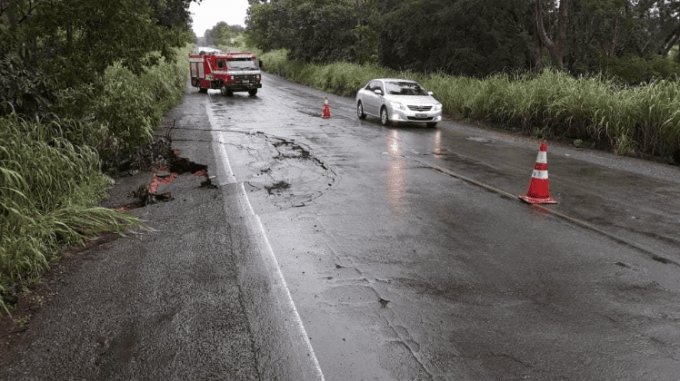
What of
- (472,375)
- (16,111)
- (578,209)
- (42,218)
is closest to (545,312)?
(472,375)

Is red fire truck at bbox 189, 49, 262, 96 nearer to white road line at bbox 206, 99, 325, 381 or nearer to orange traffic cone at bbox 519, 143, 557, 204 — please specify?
white road line at bbox 206, 99, 325, 381

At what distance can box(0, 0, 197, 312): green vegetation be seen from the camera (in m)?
5.96

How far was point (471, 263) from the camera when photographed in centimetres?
570

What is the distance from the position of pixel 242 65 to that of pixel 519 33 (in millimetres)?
14487

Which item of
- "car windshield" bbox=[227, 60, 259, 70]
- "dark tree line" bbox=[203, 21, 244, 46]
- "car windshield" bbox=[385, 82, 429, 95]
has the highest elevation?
"dark tree line" bbox=[203, 21, 244, 46]

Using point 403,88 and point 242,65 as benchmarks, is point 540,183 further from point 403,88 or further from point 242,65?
point 242,65

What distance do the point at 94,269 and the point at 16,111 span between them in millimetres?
4229

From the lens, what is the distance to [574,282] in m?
5.21

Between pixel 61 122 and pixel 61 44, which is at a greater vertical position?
pixel 61 44

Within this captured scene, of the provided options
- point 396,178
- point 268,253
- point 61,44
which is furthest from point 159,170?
point 268,253

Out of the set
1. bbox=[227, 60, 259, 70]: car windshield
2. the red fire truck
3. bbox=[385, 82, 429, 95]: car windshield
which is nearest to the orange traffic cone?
bbox=[385, 82, 429, 95]: car windshield

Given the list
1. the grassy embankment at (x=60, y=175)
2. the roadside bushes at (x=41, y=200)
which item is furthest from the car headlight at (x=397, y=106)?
the roadside bushes at (x=41, y=200)

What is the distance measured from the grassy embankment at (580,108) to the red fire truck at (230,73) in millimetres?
11187

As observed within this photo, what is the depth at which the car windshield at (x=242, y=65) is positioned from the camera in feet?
99.5
